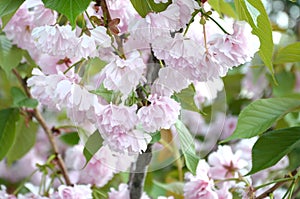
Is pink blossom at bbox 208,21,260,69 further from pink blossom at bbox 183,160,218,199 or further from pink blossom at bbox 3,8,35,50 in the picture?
pink blossom at bbox 3,8,35,50

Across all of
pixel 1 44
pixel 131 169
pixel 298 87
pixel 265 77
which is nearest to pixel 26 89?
pixel 1 44

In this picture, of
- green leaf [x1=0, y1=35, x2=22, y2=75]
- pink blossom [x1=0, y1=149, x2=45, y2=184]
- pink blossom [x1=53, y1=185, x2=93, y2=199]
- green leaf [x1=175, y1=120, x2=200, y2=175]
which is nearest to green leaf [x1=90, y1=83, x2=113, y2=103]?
green leaf [x1=175, y1=120, x2=200, y2=175]

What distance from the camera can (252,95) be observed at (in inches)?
58.1

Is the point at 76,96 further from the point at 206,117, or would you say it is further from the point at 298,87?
the point at 298,87

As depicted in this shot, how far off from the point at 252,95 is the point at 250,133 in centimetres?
84

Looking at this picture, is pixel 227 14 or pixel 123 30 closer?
pixel 123 30

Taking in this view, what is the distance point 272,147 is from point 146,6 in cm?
22

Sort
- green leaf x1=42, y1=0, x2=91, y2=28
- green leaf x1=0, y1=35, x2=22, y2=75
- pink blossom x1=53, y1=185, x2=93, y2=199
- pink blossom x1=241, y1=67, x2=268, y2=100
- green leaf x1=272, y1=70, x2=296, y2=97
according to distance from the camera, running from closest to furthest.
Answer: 1. green leaf x1=42, y1=0, x2=91, y2=28
2. pink blossom x1=53, y1=185, x2=93, y2=199
3. green leaf x1=0, y1=35, x2=22, y2=75
4. green leaf x1=272, y1=70, x2=296, y2=97
5. pink blossom x1=241, y1=67, x2=268, y2=100

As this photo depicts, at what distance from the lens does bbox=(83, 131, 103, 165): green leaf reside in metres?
0.62

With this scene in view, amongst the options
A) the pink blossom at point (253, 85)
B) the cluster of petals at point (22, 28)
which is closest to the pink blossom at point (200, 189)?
the cluster of petals at point (22, 28)

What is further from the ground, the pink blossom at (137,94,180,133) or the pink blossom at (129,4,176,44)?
the pink blossom at (129,4,176,44)

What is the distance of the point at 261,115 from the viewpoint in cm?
67

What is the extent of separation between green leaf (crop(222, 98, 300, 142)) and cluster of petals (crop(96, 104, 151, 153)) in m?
0.12

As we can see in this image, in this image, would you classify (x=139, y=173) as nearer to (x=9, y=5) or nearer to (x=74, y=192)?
(x=74, y=192)
